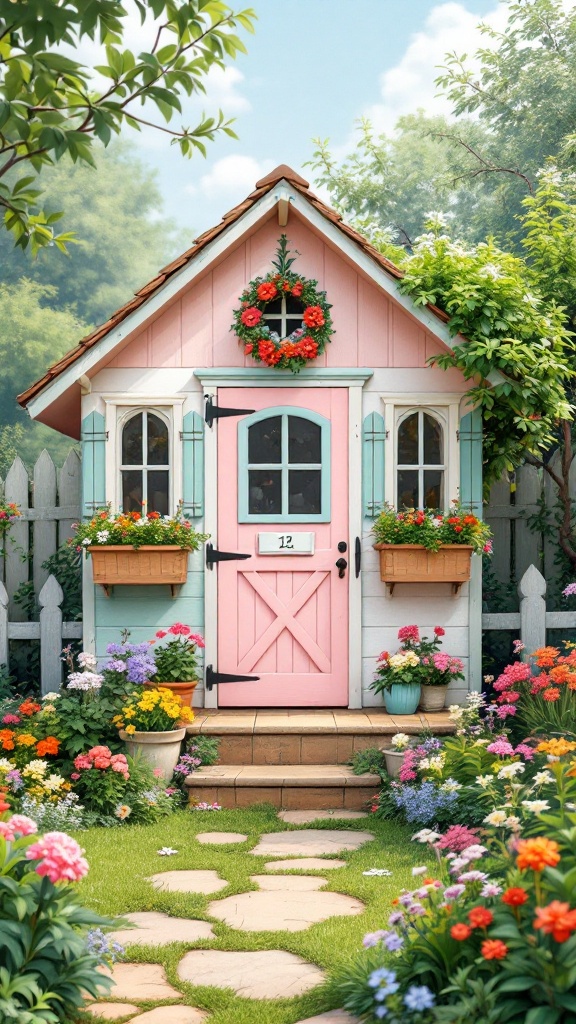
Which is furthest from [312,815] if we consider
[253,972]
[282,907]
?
[253,972]

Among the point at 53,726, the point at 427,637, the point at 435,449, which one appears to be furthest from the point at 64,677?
the point at 435,449

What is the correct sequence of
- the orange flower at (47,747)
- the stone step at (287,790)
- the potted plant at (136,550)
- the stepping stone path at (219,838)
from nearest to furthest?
1. the stepping stone path at (219,838)
2. the orange flower at (47,747)
3. the stone step at (287,790)
4. the potted plant at (136,550)

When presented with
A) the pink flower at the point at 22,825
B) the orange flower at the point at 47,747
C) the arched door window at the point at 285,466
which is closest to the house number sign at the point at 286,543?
the arched door window at the point at 285,466

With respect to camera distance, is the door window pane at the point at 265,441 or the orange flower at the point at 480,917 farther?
the door window pane at the point at 265,441

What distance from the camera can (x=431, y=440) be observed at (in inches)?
299

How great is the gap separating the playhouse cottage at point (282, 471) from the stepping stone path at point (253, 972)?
11.6ft

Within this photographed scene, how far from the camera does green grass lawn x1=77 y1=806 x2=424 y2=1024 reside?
3500 millimetres

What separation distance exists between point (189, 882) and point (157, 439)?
3.53 m

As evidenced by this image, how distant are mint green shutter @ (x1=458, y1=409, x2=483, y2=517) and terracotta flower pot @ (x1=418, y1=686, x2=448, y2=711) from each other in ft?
A: 4.22

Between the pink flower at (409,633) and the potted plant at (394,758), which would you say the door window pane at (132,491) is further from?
the potted plant at (394,758)

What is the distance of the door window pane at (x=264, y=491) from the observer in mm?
7512

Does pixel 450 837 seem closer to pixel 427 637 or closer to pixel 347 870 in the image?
pixel 347 870

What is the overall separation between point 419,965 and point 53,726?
3.95m

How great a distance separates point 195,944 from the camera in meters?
4.05
